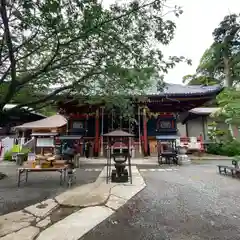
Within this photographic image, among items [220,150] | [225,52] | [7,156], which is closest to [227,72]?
[225,52]

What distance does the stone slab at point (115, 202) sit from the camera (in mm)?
3701

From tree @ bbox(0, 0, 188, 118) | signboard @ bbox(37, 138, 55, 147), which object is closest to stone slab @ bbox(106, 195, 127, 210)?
tree @ bbox(0, 0, 188, 118)

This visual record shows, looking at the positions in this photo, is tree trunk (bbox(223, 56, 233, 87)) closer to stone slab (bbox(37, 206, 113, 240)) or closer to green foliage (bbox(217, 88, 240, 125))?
green foliage (bbox(217, 88, 240, 125))

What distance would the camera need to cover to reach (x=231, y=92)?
4098 millimetres

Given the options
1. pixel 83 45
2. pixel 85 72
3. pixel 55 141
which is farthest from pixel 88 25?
pixel 55 141

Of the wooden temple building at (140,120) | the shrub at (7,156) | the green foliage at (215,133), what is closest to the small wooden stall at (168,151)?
the wooden temple building at (140,120)

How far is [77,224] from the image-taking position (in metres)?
2.91

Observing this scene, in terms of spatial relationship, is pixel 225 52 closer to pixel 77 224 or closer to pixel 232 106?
pixel 232 106

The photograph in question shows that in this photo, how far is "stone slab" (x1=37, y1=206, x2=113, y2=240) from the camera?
254 centimetres

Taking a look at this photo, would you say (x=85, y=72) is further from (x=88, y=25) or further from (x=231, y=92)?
(x=231, y=92)

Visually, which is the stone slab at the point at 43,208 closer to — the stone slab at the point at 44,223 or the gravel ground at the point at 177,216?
the stone slab at the point at 44,223

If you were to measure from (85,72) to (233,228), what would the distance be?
373 cm

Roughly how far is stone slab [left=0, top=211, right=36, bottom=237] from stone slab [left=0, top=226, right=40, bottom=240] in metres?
0.10

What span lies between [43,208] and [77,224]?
1019 millimetres
